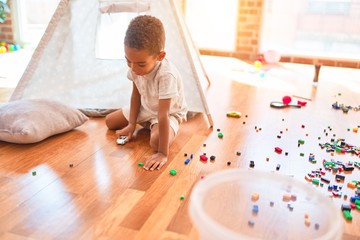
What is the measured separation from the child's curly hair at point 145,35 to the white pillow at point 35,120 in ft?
1.81

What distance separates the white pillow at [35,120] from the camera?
5.08 ft

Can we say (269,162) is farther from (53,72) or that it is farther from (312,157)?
(53,72)

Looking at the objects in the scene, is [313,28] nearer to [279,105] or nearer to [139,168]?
[279,105]

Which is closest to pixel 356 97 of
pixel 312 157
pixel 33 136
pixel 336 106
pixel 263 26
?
pixel 336 106

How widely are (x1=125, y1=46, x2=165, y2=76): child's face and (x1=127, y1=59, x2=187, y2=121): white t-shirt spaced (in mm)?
77

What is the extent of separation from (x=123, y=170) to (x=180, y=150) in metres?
0.30

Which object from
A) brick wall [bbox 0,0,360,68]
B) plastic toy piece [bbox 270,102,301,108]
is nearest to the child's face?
plastic toy piece [bbox 270,102,301,108]

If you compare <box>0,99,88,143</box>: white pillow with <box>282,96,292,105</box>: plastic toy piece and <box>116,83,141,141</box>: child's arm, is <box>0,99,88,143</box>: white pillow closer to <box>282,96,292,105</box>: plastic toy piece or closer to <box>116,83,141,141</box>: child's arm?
<box>116,83,141,141</box>: child's arm

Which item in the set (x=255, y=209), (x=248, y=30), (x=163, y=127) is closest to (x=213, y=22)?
(x=248, y=30)

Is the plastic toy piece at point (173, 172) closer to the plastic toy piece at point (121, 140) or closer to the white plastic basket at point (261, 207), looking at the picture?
the plastic toy piece at point (121, 140)

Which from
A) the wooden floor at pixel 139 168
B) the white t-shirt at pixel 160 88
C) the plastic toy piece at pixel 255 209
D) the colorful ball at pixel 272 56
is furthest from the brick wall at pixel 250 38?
the plastic toy piece at pixel 255 209

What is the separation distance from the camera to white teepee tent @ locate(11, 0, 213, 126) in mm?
1931

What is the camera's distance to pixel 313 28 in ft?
12.2

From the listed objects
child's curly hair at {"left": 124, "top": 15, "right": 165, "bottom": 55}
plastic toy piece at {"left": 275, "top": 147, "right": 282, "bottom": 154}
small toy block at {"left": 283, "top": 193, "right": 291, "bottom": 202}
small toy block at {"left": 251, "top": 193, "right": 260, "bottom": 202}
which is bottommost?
plastic toy piece at {"left": 275, "top": 147, "right": 282, "bottom": 154}
